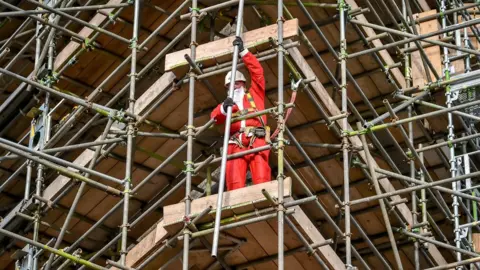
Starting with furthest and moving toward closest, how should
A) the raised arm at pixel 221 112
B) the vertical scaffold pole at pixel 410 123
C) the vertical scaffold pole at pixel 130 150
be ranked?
the vertical scaffold pole at pixel 410 123 < the vertical scaffold pole at pixel 130 150 < the raised arm at pixel 221 112

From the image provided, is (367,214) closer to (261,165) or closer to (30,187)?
(261,165)

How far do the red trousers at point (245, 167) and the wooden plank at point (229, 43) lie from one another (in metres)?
1.12

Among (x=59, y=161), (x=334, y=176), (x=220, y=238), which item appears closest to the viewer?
(x=220, y=238)

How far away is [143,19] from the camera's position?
2425cm

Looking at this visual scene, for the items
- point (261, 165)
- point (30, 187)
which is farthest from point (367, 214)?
point (30, 187)

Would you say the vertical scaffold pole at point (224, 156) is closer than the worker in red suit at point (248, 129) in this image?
Yes

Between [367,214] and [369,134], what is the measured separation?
1613mm

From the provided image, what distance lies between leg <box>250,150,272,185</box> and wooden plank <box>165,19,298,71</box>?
1311mm

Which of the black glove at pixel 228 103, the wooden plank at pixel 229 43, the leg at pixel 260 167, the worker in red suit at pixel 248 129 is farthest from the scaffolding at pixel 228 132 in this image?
the leg at pixel 260 167

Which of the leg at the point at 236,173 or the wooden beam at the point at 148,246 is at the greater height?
the leg at the point at 236,173

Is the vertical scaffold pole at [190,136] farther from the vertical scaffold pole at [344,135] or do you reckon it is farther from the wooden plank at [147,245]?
the vertical scaffold pole at [344,135]

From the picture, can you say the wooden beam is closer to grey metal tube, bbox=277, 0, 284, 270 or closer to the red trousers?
the red trousers

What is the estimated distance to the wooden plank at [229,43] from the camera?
2045 cm

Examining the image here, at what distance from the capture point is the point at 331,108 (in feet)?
70.0
